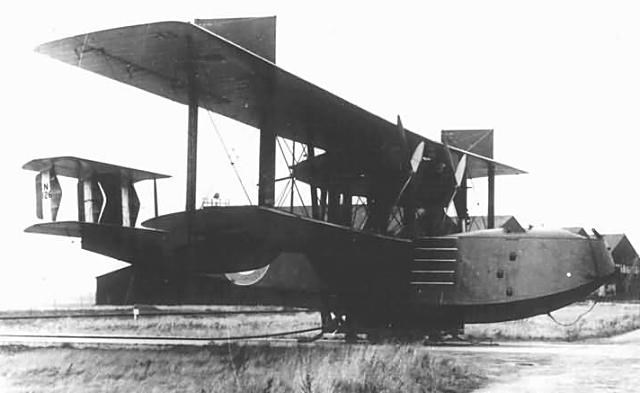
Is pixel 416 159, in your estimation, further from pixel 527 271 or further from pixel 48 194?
pixel 48 194

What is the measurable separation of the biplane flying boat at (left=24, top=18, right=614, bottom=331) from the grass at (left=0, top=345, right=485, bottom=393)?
1811 mm

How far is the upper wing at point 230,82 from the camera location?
1033 centimetres

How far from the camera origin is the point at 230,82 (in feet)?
41.2

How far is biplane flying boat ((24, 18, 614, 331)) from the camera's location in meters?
11.4

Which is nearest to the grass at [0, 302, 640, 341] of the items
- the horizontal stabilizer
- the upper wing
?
the upper wing

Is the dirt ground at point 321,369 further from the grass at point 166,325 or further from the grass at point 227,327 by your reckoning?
the grass at point 166,325

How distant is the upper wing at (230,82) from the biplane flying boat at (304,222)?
0.13ft

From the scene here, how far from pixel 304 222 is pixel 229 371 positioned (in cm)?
306

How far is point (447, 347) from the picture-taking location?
624 inches

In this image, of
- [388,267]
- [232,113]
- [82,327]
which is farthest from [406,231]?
[82,327]

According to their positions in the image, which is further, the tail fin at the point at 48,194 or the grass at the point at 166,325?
the grass at the point at 166,325

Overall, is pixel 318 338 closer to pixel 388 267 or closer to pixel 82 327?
pixel 388 267

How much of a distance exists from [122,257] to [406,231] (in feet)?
23.6

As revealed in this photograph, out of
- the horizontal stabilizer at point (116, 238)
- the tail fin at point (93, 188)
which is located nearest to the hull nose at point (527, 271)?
the horizontal stabilizer at point (116, 238)
